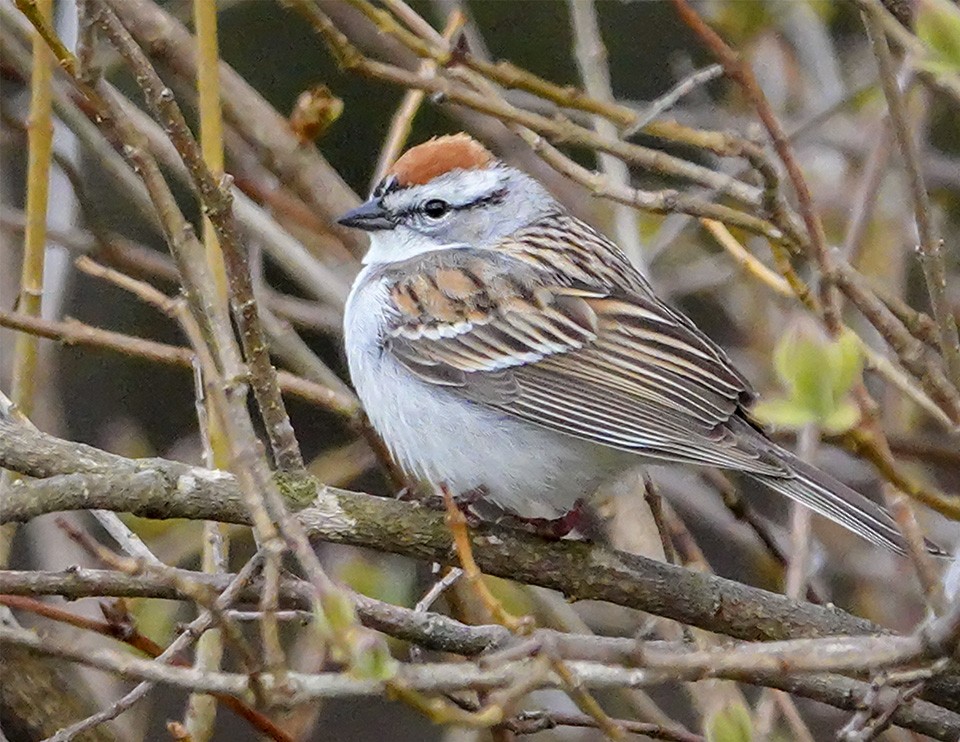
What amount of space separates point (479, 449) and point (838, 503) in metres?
0.91

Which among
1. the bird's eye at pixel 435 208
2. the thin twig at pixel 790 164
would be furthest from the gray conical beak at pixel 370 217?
the thin twig at pixel 790 164

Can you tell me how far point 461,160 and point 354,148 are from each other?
4311 millimetres

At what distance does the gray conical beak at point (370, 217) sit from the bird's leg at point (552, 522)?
932mm

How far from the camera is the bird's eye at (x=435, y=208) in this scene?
4.21m

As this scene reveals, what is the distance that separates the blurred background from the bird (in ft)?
0.66

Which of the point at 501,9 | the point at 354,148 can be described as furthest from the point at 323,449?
A: the point at 501,9

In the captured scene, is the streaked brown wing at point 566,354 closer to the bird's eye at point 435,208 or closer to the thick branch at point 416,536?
the bird's eye at point 435,208

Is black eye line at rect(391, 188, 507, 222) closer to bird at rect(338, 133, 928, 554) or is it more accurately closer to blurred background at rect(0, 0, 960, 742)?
bird at rect(338, 133, 928, 554)

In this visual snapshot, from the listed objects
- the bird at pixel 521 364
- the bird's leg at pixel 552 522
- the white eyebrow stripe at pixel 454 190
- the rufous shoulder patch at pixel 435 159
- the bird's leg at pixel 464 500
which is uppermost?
the rufous shoulder patch at pixel 435 159

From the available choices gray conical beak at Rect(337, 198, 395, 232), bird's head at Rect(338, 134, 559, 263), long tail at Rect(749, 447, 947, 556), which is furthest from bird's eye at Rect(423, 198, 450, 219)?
long tail at Rect(749, 447, 947, 556)

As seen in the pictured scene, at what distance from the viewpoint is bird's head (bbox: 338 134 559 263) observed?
414 centimetres

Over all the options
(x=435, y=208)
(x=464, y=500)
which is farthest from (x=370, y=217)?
(x=464, y=500)

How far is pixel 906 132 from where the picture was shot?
2.34 m

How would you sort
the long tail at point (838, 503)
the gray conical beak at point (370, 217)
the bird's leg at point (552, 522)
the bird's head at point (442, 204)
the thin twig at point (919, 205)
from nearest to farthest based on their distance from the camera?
the thin twig at point (919, 205) < the long tail at point (838, 503) < the bird's leg at point (552, 522) < the gray conical beak at point (370, 217) < the bird's head at point (442, 204)
